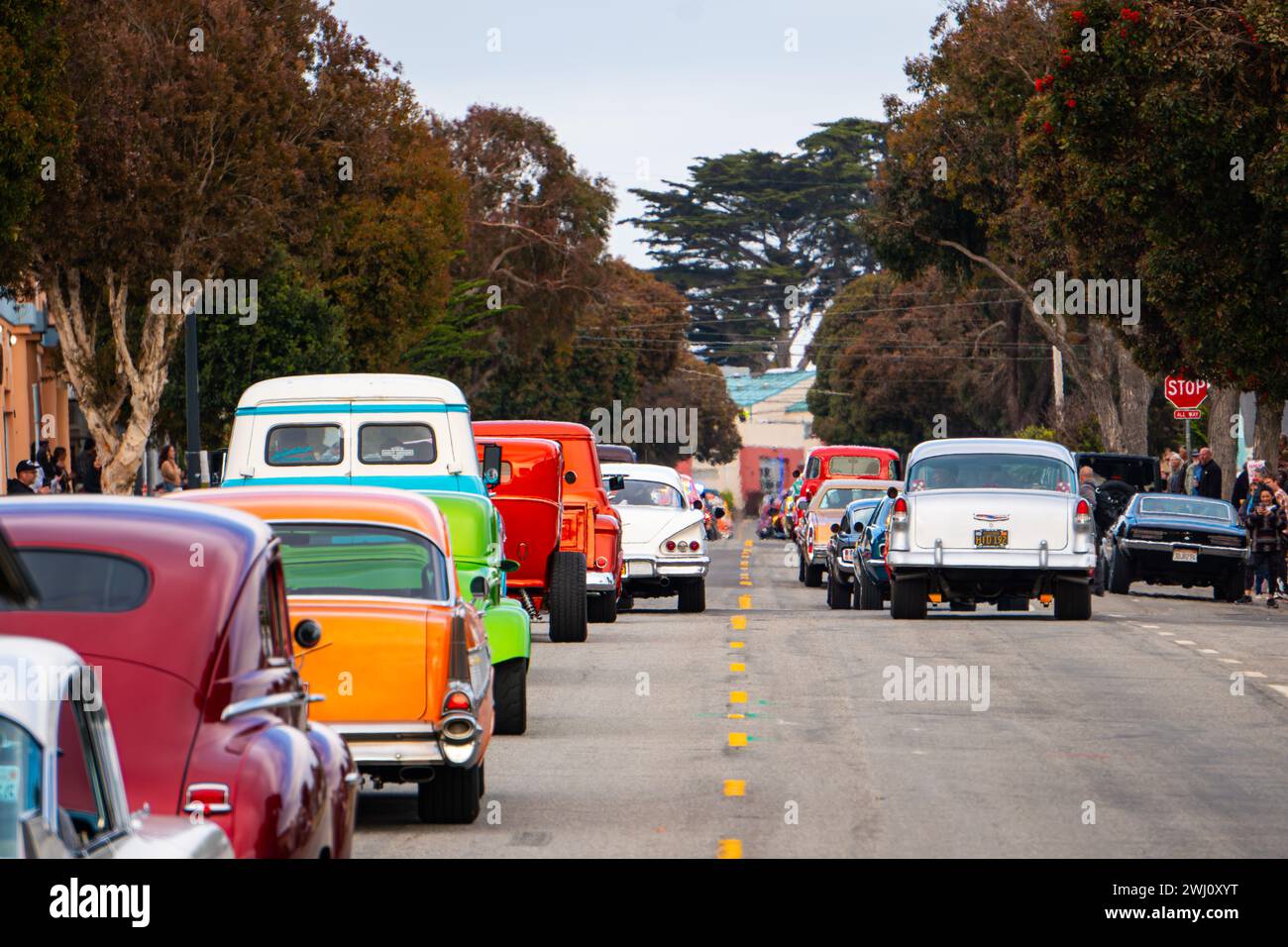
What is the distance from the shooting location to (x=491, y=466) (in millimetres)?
20641

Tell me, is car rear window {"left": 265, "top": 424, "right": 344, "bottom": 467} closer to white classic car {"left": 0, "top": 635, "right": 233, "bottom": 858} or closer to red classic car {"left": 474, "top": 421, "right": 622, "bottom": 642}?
red classic car {"left": 474, "top": 421, "right": 622, "bottom": 642}

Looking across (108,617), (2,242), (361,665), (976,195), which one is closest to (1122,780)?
(361,665)

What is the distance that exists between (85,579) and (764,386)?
5287 inches

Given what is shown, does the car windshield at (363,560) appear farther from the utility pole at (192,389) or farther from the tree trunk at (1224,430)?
the tree trunk at (1224,430)

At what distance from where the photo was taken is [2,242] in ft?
91.1

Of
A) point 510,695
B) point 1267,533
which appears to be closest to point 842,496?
point 1267,533

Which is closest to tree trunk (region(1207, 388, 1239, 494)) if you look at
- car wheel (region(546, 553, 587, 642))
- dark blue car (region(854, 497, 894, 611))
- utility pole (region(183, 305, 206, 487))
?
dark blue car (region(854, 497, 894, 611))

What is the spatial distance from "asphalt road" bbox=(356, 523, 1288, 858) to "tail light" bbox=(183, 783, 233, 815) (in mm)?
3477

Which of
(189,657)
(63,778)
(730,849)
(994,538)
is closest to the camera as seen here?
(63,778)

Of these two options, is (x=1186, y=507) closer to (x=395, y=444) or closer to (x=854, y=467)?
(x=854, y=467)

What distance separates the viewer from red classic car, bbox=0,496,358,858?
6.54m

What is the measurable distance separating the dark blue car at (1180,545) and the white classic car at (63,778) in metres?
26.2
